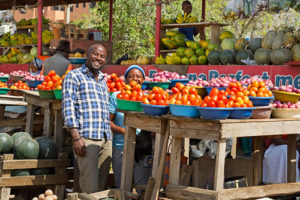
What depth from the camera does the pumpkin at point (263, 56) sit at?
7.71 metres

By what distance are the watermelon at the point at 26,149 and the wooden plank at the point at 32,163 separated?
10cm

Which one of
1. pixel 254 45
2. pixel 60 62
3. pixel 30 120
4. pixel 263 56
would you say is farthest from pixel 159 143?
pixel 60 62

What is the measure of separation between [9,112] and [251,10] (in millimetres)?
4457

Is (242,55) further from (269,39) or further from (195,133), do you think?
(195,133)

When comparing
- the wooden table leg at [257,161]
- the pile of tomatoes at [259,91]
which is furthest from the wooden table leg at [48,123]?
the pile of tomatoes at [259,91]

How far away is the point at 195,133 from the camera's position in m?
4.14

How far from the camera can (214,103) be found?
4023mm

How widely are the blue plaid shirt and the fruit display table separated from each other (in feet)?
4.35

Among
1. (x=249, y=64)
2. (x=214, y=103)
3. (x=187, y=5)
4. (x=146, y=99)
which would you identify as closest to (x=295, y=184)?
(x=214, y=103)

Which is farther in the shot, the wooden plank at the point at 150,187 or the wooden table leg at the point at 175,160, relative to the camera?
the wooden plank at the point at 150,187

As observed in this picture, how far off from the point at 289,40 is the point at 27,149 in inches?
174

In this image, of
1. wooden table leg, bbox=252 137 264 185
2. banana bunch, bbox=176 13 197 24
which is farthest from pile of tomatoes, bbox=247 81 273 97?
banana bunch, bbox=176 13 197 24

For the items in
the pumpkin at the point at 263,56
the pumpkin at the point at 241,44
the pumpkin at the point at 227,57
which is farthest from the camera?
the pumpkin at the point at 241,44

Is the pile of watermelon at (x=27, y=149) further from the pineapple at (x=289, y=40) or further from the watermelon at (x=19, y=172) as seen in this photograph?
the pineapple at (x=289, y=40)
